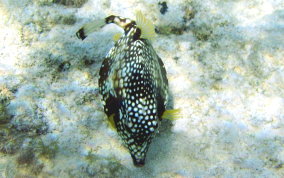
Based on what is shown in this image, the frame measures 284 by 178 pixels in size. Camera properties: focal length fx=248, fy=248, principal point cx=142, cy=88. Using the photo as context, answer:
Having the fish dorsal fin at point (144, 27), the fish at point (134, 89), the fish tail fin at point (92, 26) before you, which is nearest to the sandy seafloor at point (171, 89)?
the fish at point (134, 89)

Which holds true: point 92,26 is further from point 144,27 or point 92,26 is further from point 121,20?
point 144,27

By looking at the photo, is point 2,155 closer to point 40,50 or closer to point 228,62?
point 40,50

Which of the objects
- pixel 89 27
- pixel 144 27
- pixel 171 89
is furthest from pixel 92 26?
pixel 171 89

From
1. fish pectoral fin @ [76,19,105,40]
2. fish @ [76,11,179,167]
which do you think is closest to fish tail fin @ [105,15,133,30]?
fish @ [76,11,179,167]

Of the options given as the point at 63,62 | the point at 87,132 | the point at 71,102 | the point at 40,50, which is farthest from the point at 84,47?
the point at 87,132

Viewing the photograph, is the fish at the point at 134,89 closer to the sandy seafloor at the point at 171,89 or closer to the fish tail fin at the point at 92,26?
A: the fish tail fin at the point at 92,26
